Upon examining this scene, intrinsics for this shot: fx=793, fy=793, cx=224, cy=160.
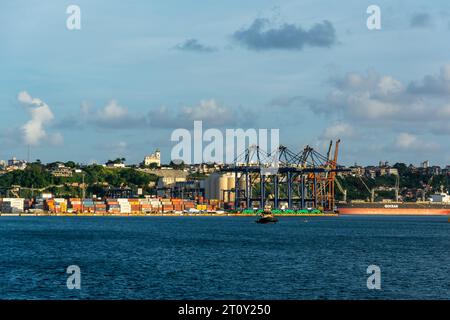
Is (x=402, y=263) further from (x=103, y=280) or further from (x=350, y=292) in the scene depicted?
(x=103, y=280)

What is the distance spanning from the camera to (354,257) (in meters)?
54.0

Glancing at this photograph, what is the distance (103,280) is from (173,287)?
446 cm

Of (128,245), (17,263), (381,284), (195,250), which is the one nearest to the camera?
(381,284)

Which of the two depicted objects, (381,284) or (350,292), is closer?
(350,292)

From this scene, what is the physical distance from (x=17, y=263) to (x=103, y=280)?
38.7ft

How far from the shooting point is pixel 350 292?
34.2 m

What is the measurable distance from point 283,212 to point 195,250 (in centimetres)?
13763
